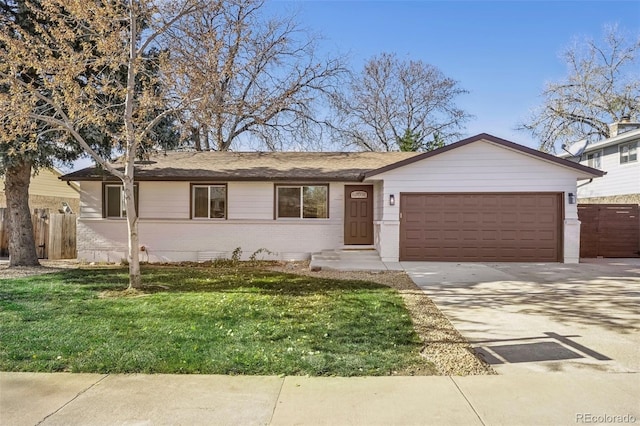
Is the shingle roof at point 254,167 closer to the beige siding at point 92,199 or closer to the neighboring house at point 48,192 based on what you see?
the beige siding at point 92,199

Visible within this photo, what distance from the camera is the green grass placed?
441 centimetres

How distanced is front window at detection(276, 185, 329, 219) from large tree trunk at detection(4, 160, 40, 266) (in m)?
7.23

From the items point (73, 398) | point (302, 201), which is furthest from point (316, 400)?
point (302, 201)

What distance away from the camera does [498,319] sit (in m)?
6.27

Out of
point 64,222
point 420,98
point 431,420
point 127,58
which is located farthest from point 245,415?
point 420,98

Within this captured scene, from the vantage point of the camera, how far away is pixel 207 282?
9391 mm

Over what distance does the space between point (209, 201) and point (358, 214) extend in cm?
513

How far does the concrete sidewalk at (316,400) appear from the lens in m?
3.33

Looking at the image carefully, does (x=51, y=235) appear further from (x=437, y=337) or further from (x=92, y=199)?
(x=437, y=337)

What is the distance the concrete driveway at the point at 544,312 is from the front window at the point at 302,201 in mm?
3926

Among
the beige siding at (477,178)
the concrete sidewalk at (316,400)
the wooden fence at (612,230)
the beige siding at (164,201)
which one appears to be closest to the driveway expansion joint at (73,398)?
the concrete sidewalk at (316,400)

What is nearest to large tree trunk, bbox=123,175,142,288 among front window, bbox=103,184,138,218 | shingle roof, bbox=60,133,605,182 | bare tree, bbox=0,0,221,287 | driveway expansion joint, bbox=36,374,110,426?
bare tree, bbox=0,0,221,287

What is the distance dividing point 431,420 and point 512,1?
11570mm

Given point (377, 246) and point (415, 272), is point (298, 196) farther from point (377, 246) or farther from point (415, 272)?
point (415, 272)
